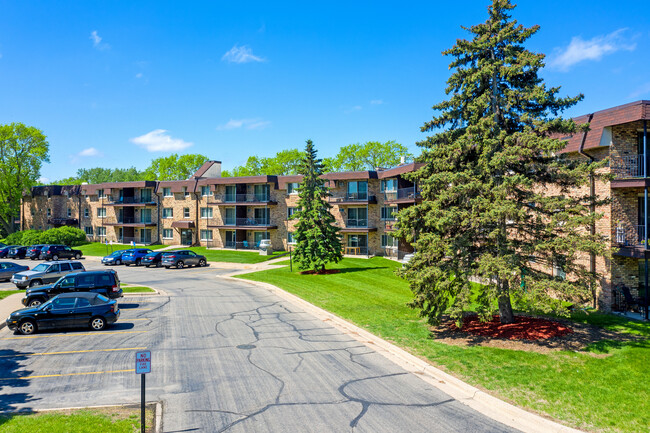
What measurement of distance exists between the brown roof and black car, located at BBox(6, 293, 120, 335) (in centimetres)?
1909

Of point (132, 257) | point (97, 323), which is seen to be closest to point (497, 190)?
point (97, 323)

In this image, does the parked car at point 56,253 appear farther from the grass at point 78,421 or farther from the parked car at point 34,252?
the grass at point 78,421

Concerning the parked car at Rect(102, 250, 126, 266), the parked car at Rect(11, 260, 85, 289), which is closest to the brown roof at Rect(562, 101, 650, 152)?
the parked car at Rect(11, 260, 85, 289)

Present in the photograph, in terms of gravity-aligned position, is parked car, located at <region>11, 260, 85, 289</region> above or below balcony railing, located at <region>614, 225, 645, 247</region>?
below

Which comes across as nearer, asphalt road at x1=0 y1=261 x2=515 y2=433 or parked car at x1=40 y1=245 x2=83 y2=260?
asphalt road at x1=0 y1=261 x2=515 y2=433

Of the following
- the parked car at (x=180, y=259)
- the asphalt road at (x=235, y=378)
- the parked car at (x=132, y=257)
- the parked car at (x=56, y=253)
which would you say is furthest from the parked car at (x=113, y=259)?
the asphalt road at (x=235, y=378)

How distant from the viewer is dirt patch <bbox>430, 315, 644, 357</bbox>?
12727mm

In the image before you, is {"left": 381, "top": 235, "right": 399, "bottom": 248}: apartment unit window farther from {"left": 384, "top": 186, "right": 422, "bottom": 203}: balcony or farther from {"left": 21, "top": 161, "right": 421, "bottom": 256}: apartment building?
Result: {"left": 384, "top": 186, "right": 422, "bottom": 203}: balcony

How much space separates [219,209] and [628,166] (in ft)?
145

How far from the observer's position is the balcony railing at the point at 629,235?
1677 centimetres

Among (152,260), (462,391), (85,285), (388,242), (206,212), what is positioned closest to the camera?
(462,391)

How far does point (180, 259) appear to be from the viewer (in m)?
38.7

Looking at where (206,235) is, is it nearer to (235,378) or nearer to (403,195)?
(403,195)

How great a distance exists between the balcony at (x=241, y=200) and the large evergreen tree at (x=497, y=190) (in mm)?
35128
